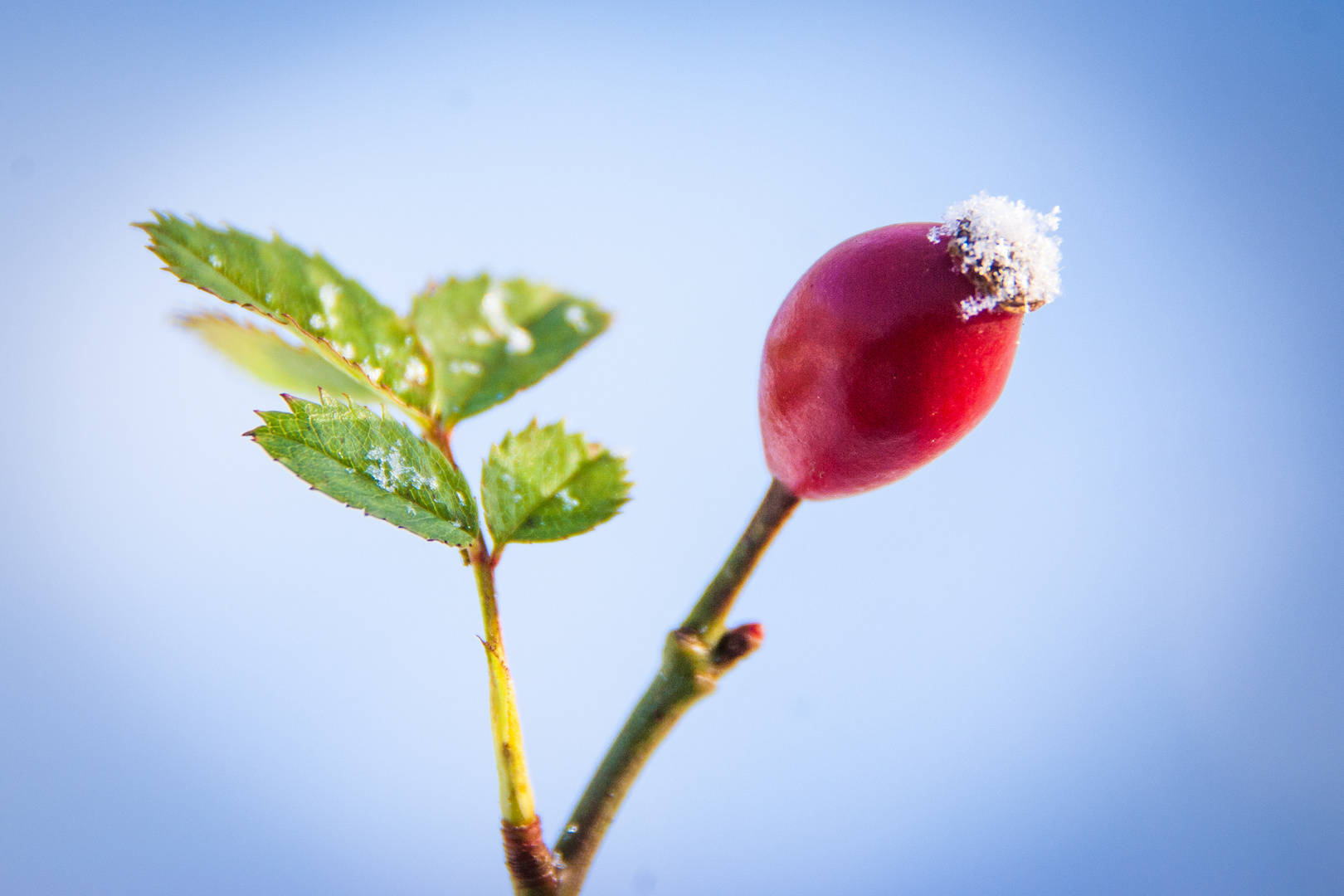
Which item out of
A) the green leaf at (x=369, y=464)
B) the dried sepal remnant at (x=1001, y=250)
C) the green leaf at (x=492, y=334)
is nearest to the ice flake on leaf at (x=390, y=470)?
the green leaf at (x=369, y=464)

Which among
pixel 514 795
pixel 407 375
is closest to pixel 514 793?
pixel 514 795

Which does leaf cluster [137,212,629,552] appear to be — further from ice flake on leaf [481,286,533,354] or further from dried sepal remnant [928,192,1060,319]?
dried sepal remnant [928,192,1060,319]

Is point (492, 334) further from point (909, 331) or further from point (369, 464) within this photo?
point (909, 331)

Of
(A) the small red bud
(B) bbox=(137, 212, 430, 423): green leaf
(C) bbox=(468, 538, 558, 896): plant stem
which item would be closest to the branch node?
(C) bbox=(468, 538, 558, 896): plant stem

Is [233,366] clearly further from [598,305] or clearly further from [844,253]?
[844,253]

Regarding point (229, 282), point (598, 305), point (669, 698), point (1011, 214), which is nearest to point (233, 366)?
point (229, 282)

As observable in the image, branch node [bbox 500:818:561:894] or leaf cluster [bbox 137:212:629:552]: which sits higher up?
leaf cluster [bbox 137:212:629:552]
